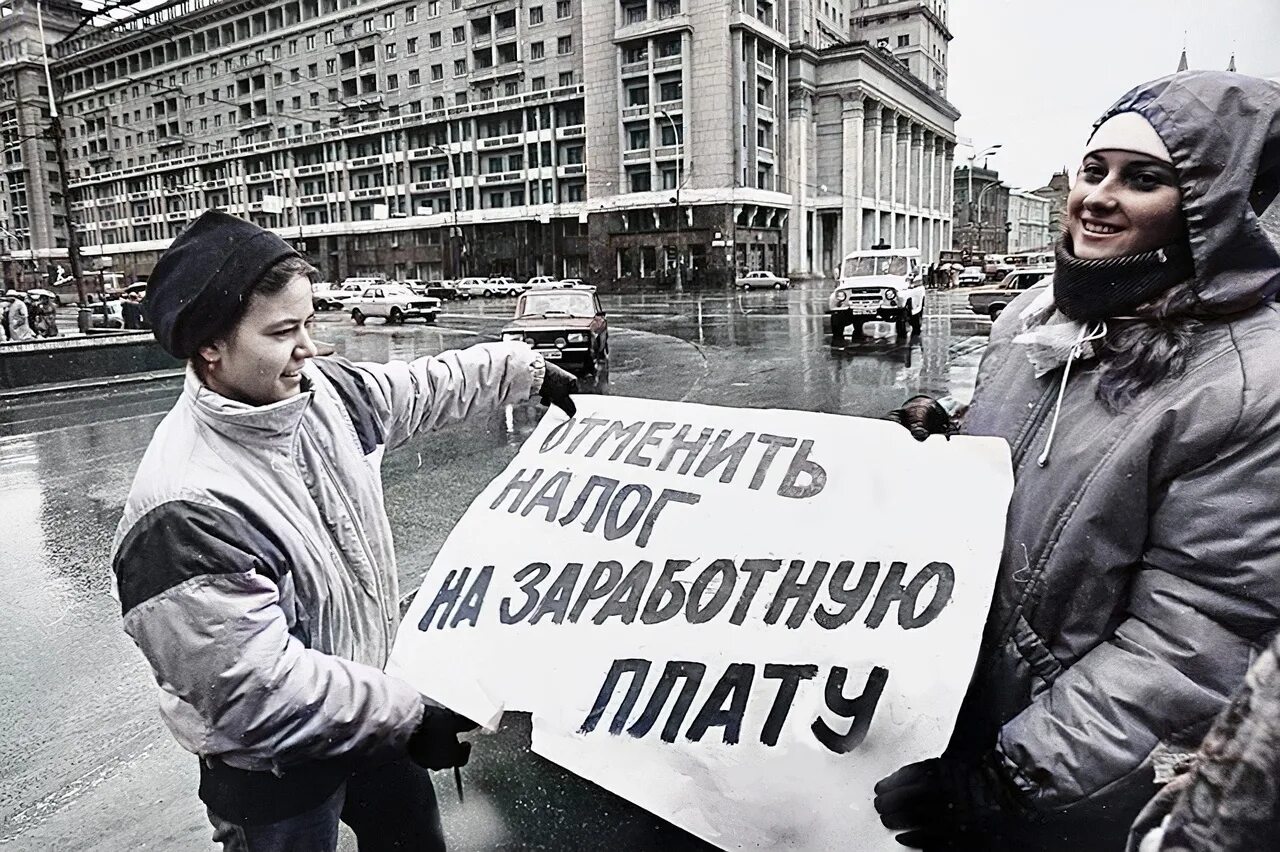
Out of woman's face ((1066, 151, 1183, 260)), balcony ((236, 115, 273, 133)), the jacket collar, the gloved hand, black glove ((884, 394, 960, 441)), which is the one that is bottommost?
the gloved hand

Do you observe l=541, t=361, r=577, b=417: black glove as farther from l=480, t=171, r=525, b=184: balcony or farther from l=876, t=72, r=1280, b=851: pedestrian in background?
l=480, t=171, r=525, b=184: balcony

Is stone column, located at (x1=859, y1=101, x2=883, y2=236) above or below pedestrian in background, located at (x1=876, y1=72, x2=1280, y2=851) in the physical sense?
above

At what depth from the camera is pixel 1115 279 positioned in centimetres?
149

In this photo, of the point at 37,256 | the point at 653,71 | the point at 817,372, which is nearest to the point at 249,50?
the point at 37,256

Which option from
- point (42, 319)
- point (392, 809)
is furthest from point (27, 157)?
point (392, 809)

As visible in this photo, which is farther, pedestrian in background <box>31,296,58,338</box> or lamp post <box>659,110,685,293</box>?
lamp post <box>659,110,685,293</box>

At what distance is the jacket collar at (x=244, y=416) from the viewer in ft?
5.03

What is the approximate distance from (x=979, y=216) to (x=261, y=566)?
10844 cm

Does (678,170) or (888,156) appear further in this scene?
(888,156)

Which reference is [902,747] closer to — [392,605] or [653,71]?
[392,605]

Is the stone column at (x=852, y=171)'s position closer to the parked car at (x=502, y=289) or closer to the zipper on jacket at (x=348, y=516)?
the parked car at (x=502, y=289)

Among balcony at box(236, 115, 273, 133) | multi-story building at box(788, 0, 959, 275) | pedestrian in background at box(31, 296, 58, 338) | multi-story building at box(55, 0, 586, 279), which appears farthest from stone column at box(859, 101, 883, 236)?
pedestrian in background at box(31, 296, 58, 338)

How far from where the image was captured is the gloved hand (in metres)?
1.43

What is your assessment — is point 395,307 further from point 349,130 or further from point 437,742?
point 349,130
